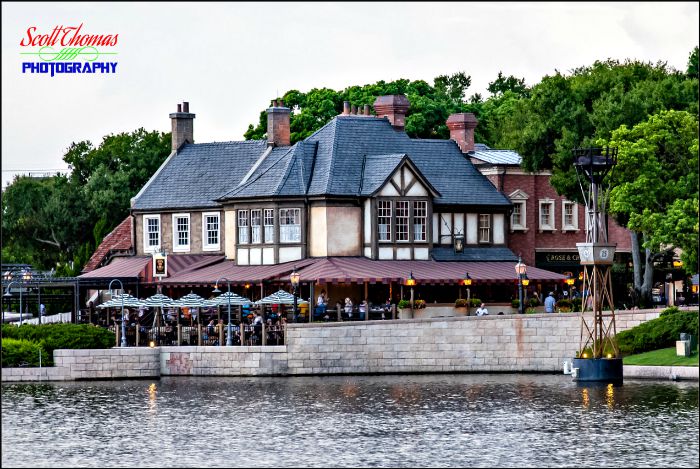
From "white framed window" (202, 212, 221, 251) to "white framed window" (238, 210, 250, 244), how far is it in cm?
434

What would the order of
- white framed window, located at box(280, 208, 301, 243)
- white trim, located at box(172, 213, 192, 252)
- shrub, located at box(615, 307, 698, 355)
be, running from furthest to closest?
1. white trim, located at box(172, 213, 192, 252)
2. white framed window, located at box(280, 208, 301, 243)
3. shrub, located at box(615, 307, 698, 355)

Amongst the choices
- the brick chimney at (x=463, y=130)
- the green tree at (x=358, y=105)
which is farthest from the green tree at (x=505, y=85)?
the brick chimney at (x=463, y=130)

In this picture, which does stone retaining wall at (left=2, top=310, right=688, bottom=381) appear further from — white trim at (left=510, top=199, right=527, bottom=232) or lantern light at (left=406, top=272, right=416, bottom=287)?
white trim at (left=510, top=199, right=527, bottom=232)

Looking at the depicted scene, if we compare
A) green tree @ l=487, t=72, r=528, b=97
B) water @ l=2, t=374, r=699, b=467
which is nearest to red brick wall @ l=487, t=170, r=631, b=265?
water @ l=2, t=374, r=699, b=467

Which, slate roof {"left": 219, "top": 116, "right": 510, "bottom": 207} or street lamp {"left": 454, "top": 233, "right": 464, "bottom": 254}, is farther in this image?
street lamp {"left": 454, "top": 233, "right": 464, "bottom": 254}

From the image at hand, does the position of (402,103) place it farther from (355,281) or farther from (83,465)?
(83,465)

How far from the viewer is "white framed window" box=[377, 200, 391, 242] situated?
79125 millimetres

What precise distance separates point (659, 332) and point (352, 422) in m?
15.6

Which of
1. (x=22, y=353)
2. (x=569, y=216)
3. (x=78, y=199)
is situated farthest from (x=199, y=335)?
(x=78, y=199)

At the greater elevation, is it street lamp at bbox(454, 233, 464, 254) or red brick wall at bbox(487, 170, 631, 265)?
red brick wall at bbox(487, 170, 631, 265)

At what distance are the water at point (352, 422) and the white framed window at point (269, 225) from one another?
12.2m

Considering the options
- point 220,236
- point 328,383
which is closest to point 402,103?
point 220,236

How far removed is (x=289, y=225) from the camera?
260ft

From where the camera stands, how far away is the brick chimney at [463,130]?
87.3 metres
